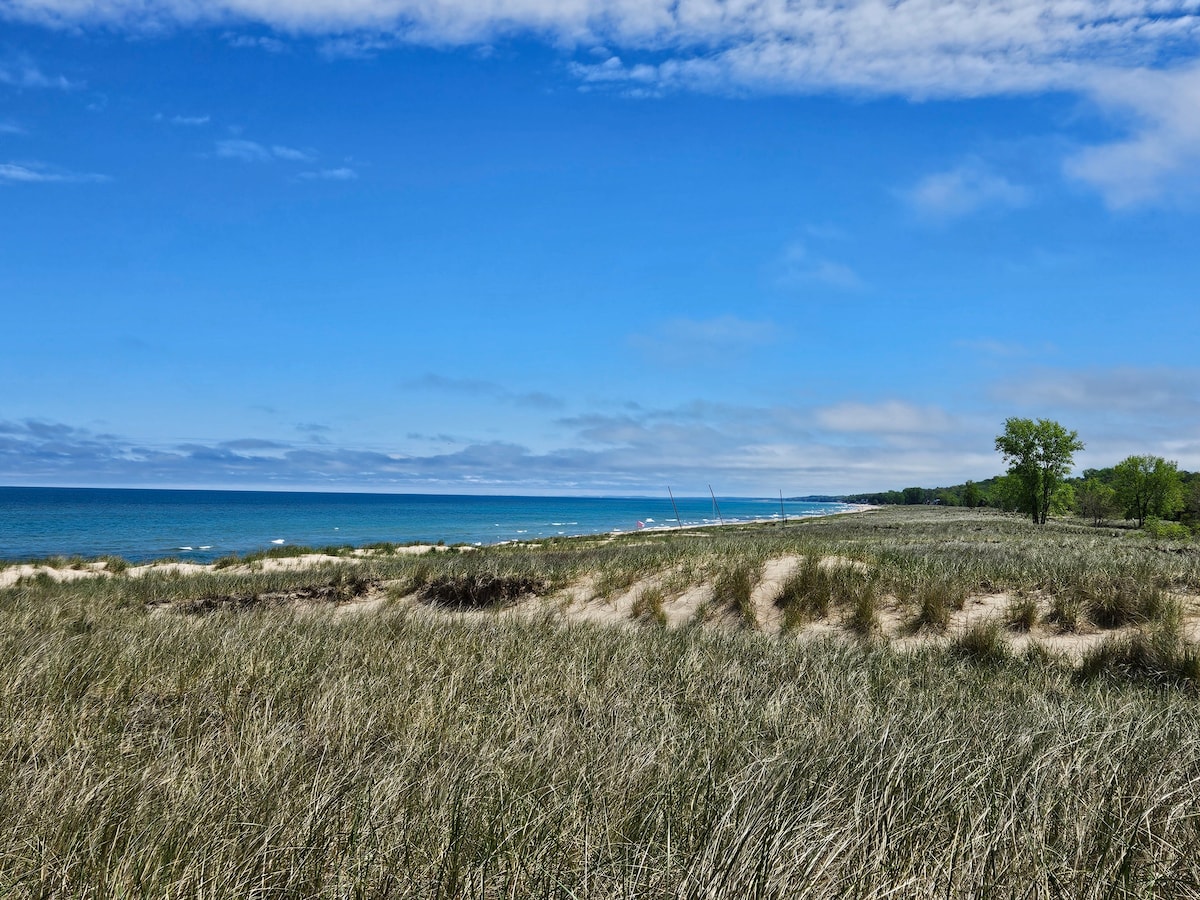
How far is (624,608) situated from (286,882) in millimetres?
10733

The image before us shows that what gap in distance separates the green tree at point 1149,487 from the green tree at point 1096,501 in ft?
46.0

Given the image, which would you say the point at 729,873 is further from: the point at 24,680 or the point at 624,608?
the point at 624,608

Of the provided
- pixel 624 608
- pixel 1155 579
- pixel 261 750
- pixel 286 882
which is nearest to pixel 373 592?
pixel 624 608

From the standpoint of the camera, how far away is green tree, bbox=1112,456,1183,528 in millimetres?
60125

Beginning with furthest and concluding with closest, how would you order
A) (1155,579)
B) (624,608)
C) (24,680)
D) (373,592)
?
(373,592), (624,608), (1155,579), (24,680)

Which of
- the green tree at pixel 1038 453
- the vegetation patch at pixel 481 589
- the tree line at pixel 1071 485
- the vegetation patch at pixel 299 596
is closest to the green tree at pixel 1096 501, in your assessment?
the tree line at pixel 1071 485

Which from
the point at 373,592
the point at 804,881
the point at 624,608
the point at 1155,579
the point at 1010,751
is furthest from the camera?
the point at 373,592

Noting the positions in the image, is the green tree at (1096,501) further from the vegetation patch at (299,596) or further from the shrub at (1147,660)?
the vegetation patch at (299,596)

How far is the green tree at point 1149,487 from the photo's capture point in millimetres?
60125

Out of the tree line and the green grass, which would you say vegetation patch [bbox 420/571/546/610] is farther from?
the tree line

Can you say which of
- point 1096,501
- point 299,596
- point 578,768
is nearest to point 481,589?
point 299,596

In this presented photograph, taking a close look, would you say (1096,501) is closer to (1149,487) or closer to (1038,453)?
(1149,487)

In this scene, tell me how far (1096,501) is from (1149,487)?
23637 mm

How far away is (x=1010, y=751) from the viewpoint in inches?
148
